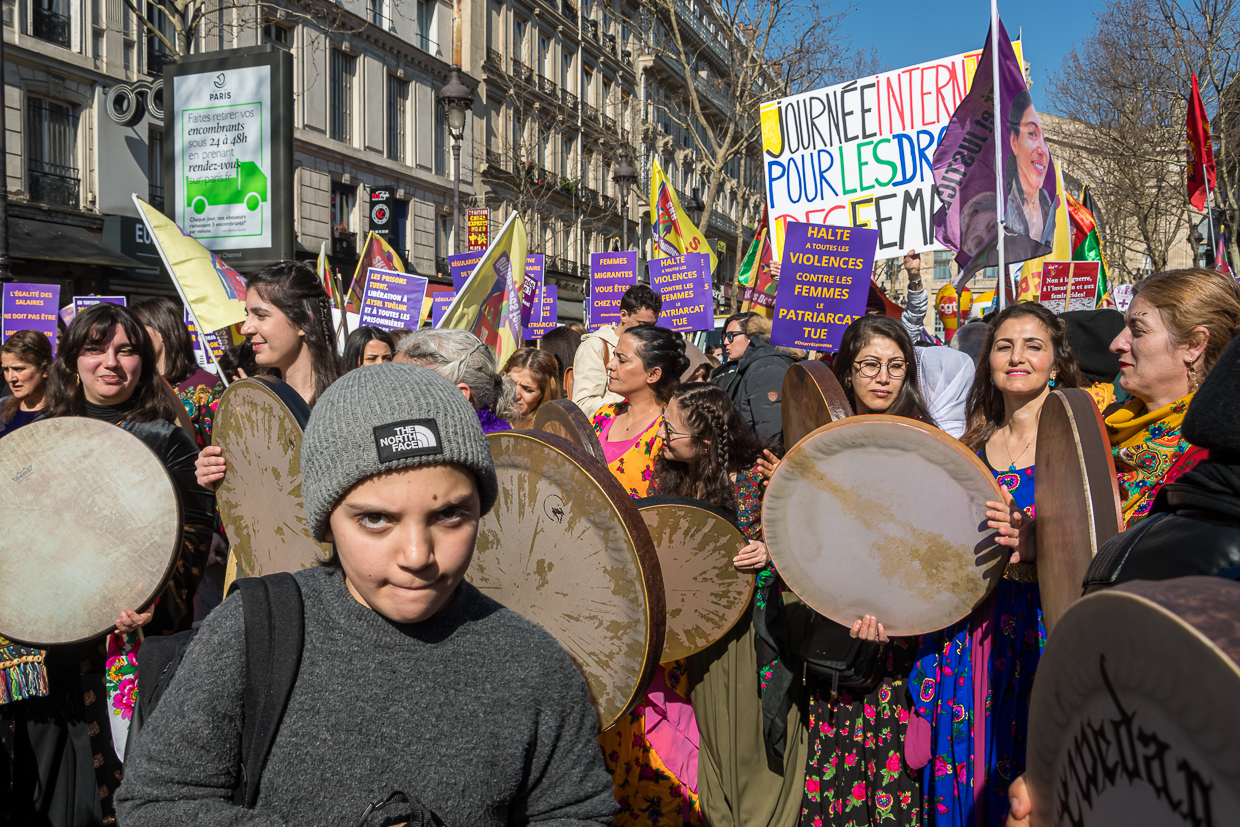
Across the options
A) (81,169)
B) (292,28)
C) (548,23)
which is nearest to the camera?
(81,169)

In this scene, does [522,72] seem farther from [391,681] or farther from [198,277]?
[391,681]

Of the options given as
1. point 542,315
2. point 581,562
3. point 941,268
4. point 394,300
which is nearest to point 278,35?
point 542,315

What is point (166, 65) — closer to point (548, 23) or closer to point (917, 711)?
point (917, 711)

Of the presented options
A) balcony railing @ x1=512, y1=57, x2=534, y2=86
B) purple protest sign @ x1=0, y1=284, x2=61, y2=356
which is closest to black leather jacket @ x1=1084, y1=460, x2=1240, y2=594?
purple protest sign @ x1=0, y1=284, x2=61, y2=356

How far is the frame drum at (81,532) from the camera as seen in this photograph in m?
2.54

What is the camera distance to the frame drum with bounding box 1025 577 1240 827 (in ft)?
2.15

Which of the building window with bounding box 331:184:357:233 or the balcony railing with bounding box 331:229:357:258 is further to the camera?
the building window with bounding box 331:184:357:233

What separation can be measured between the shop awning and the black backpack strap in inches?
663

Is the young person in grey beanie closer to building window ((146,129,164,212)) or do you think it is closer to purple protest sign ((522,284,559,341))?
purple protest sign ((522,284,559,341))

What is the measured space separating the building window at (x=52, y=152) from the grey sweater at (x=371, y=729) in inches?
741

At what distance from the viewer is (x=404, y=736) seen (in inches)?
50.3

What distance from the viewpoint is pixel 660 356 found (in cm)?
387

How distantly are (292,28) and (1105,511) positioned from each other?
2537cm

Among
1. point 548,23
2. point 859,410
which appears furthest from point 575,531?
point 548,23
